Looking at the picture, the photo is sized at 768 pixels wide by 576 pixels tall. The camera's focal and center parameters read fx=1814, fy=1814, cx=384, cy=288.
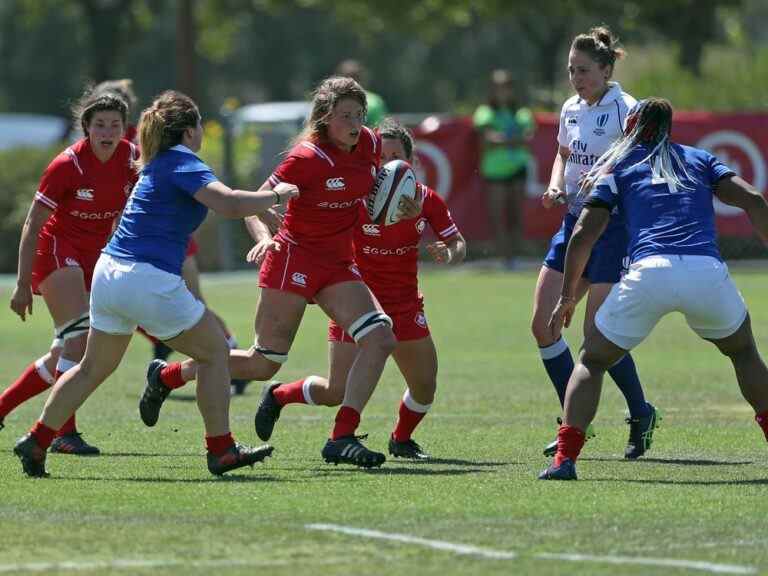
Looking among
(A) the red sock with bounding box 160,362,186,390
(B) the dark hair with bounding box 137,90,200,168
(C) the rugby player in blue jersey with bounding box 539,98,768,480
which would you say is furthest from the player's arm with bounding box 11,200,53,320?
(C) the rugby player in blue jersey with bounding box 539,98,768,480

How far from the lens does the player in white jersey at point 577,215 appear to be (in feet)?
32.7

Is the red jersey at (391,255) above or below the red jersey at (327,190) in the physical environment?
below

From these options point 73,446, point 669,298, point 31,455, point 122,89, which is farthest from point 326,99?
point 122,89

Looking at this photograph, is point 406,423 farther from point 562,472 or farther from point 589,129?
point 589,129

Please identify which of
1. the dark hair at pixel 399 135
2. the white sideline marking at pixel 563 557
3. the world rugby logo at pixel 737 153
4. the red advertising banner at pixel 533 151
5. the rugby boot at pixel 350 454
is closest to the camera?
the white sideline marking at pixel 563 557

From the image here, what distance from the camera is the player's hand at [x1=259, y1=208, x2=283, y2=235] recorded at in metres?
9.42

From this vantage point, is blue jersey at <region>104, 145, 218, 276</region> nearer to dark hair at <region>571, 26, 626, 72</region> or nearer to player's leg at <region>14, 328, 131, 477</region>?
player's leg at <region>14, 328, 131, 477</region>

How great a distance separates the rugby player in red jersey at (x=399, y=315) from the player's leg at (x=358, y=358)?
1.43ft

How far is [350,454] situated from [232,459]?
2.16 ft

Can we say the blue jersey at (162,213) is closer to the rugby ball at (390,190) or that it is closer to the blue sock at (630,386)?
the rugby ball at (390,190)

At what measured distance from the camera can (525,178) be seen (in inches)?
961

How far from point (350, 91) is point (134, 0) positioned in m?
41.6

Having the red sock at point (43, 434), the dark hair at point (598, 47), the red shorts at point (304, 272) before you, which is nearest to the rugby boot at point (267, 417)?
the red shorts at point (304, 272)

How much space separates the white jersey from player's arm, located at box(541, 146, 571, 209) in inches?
1.5
